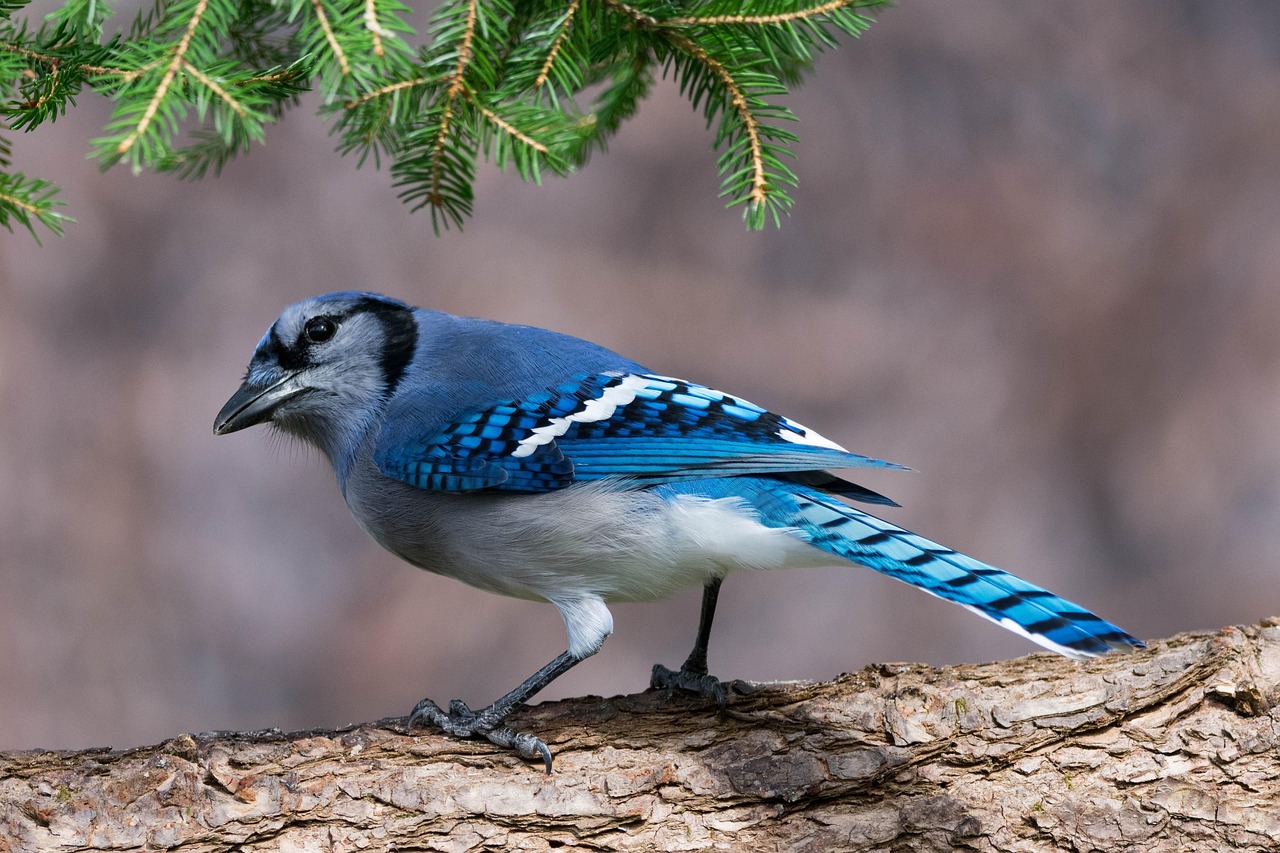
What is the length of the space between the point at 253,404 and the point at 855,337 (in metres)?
1.78

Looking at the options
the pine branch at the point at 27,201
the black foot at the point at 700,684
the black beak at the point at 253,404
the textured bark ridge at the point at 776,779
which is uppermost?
the black beak at the point at 253,404

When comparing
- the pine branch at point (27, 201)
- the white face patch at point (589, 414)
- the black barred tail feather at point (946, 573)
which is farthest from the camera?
the white face patch at point (589, 414)

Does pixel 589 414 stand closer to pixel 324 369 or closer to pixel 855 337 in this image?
pixel 324 369

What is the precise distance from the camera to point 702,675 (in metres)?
1.99

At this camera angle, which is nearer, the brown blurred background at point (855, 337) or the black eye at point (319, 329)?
the black eye at point (319, 329)

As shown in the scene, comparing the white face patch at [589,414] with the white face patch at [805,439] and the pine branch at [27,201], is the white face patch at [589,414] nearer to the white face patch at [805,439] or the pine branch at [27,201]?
the white face patch at [805,439]

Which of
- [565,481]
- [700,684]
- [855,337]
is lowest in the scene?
[700,684]

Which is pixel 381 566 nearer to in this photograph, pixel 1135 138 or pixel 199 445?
pixel 199 445

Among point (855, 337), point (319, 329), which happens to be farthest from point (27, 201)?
point (855, 337)

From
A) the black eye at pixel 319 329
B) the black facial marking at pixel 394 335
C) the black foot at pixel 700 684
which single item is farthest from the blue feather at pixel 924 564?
the black eye at pixel 319 329

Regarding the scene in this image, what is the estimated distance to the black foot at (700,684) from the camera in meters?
1.95

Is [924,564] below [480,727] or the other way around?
the other way around

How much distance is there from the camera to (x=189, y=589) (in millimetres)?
3074

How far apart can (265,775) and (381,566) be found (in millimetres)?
1487
